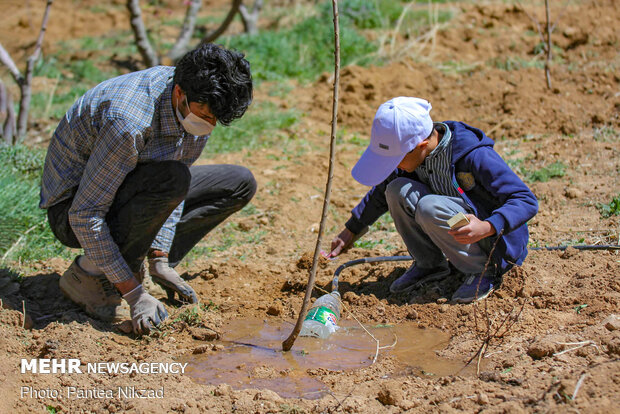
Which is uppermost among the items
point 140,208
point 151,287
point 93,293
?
point 140,208

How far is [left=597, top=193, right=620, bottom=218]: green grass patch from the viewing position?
4043 millimetres

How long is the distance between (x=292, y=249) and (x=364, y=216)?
1.07 m

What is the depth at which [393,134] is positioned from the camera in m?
2.99

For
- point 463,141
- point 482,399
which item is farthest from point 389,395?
point 463,141

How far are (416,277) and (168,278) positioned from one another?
1316 millimetres

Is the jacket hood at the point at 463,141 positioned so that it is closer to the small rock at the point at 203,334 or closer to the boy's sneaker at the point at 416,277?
the boy's sneaker at the point at 416,277

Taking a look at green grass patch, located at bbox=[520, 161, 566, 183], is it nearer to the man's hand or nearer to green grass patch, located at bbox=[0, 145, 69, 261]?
the man's hand

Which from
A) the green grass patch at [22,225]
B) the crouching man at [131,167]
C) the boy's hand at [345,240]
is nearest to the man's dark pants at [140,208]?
the crouching man at [131,167]

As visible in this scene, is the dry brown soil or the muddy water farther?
the muddy water

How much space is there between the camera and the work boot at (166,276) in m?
3.57

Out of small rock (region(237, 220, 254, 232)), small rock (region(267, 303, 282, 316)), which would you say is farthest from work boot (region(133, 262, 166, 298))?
small rock (region(237, 220, 254, 232))

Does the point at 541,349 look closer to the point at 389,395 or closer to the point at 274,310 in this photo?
the point at 389,395

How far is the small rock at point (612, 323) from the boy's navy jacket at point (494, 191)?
1.70ft

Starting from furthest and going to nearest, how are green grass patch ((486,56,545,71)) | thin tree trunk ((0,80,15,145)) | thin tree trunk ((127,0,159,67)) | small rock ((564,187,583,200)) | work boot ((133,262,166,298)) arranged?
1. green grass patch ((486,56,545,71))
2. thin tree trunk ((127,0,159,67))
3. thin tree trunk ((0,80,15,145))
4. small rock ((564,187,583,200))
5. work boot ((133,262,166,298))
